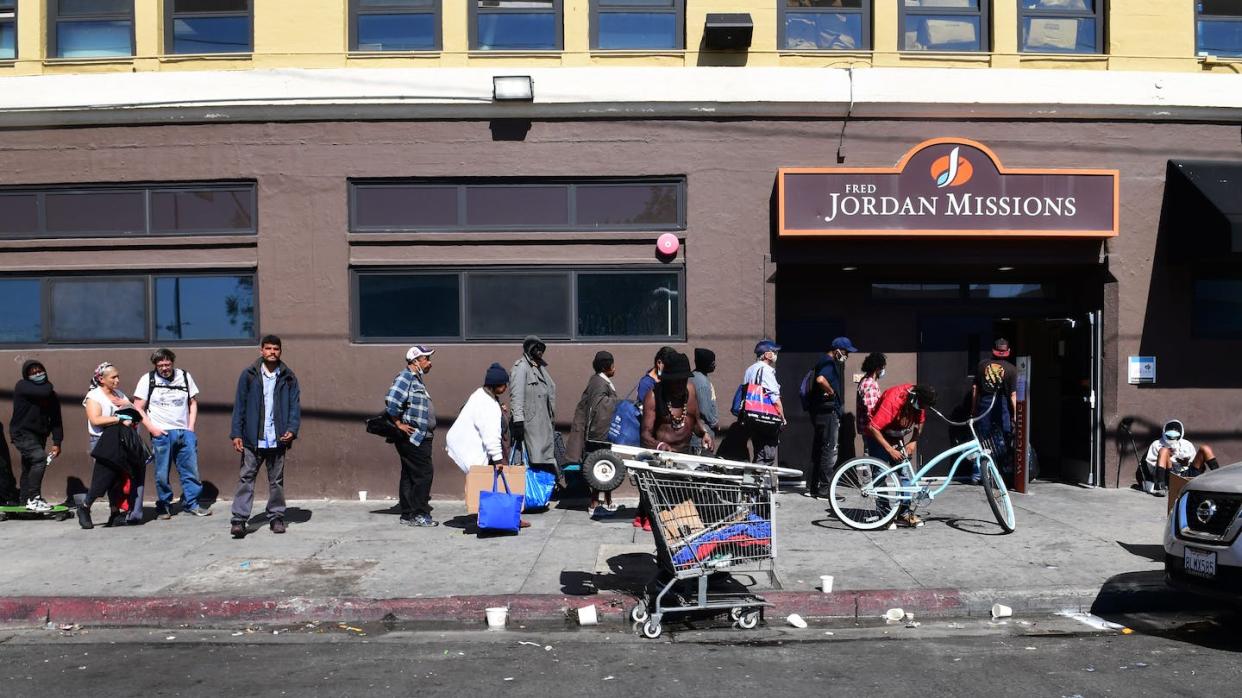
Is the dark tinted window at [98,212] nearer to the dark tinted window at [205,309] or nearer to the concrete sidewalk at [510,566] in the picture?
the dark tinted window at [205,309]

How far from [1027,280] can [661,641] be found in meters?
8.35

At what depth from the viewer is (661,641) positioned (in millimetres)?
6535

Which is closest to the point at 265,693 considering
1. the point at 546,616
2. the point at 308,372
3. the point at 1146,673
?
the point at 546,616

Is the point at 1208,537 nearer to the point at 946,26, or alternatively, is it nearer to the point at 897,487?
the point at 897,487

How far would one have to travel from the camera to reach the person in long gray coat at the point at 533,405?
10164 mm

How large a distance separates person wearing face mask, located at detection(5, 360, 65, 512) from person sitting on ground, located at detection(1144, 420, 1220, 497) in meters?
12.3

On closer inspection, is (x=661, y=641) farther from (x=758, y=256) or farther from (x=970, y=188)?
(x=970, y=188)

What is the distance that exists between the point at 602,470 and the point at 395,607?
2.00 metres

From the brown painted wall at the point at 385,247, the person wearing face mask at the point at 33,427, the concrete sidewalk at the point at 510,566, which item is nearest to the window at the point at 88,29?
the brown painted wall at the point at 385,247

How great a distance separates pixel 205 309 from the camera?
11.7 m

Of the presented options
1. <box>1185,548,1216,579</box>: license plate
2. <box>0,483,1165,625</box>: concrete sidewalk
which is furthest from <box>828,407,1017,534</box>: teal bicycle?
<box>1185,548,1216,579</box>: license plate

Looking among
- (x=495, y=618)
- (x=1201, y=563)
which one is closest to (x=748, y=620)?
(x=495, y=618)

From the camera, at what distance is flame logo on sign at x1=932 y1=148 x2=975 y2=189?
448 inches

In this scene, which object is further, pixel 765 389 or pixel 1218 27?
pixel 1218 27
